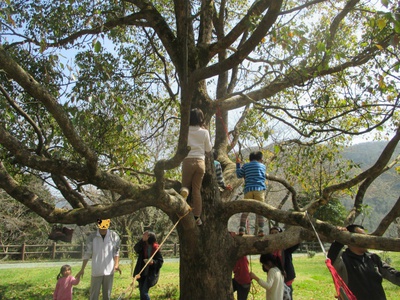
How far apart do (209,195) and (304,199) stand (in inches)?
928

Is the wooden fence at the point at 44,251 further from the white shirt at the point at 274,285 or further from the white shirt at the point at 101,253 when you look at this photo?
the white shirt at the point at 274,285

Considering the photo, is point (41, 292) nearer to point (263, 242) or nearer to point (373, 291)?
point (263, 242)

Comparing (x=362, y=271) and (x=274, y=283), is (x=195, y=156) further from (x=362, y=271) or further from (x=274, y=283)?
(x=362, y=271)

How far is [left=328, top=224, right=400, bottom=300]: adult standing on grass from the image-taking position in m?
4.35

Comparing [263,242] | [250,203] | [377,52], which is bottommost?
[263,242]

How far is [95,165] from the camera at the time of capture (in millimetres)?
4344

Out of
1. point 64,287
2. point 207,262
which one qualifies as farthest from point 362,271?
point 64,287

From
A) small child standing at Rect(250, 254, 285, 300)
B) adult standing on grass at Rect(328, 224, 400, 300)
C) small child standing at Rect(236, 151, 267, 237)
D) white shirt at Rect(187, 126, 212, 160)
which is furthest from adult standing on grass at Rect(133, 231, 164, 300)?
adult standing on grass at Rect(328, 224, 400, 300)

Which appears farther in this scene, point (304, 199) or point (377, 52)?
point (304, 199)

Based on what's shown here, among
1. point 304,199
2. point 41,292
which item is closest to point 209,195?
point 41,292

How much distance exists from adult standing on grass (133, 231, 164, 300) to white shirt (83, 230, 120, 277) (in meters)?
0.55

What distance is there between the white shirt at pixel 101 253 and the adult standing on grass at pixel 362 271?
3640 mm

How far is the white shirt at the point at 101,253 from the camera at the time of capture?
20.4ft

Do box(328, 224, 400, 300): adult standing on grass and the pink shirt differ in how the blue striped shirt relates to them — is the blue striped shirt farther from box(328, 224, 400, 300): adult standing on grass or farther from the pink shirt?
the pink shirt
